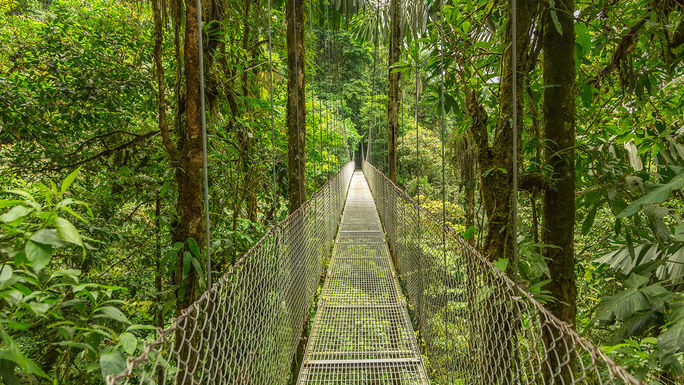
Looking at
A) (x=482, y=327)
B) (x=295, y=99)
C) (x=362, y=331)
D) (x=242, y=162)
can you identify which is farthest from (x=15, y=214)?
(x=295, y=99)

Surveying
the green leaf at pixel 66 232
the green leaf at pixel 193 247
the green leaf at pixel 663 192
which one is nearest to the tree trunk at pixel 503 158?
the green leaf at pixel 663 192

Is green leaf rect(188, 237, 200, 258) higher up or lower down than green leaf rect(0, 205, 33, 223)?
lower down

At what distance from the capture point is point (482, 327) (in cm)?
107

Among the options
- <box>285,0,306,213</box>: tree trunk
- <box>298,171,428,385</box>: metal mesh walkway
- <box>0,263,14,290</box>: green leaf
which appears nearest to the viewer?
<box>0,263,14,290</box>: green leaf

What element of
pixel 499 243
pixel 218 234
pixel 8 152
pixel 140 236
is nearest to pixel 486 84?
pixel 499 243

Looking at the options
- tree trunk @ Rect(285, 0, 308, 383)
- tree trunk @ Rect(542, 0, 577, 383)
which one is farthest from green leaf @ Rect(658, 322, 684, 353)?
tree trunk @ Rect(285, 0, 308, 383)

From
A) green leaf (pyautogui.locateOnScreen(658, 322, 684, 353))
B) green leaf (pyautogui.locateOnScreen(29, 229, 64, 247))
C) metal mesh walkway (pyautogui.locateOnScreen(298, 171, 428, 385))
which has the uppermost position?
green leaf (pyautogui.locateOnScreen(29, 229, 64, 247))

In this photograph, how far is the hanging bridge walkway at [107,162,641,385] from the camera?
745 millimetres

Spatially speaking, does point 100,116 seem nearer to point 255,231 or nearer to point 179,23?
point 179,23

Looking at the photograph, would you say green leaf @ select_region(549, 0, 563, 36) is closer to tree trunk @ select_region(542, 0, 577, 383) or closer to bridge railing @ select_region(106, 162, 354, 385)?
tree trunk @ select_region(542, 0, 577, 383)

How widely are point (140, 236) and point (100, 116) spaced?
2.44 feet

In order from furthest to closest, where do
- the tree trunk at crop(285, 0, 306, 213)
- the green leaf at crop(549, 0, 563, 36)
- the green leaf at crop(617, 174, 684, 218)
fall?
the tree trunk at crop(285, 0, 306, 213) < the green leaf at crop(549, 0, 563, 36) < the green leaf at crop(617, 174, 684, 218)

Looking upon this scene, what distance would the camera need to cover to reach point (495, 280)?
0.95m

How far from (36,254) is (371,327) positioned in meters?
2.08
